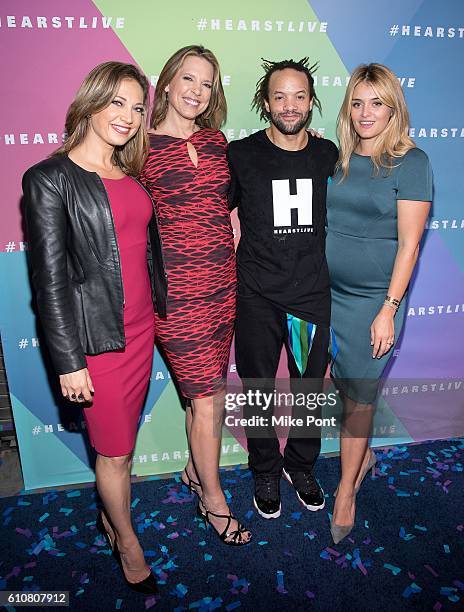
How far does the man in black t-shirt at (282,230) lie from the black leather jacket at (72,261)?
73cm

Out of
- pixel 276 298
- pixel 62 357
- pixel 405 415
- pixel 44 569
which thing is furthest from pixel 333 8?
pixel 44 569

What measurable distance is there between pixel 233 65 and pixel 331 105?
21.1 inches

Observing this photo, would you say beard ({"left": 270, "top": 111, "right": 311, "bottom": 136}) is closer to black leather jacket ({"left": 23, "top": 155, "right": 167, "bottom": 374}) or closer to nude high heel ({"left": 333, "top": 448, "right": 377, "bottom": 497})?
black leather jacket ({"left": 23, "top": 155, "right": 167, "bottom": 374})

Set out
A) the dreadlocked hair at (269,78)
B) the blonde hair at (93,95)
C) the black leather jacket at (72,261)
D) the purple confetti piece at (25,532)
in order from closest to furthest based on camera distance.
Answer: the black leather jacket at (72,261)
the blonde hair at (93,95)
the dreadlocked hair at (269,78)
the purple confetti piece at (25,532)

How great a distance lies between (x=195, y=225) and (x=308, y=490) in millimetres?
1480

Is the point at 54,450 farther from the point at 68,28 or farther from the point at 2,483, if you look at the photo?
the point at 68,28

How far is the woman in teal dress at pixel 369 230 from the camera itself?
83.0 inches

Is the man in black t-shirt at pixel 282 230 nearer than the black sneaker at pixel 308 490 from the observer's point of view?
Yes

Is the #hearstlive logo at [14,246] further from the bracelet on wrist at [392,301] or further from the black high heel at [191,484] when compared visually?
the bracelet on wrist at [392,301]

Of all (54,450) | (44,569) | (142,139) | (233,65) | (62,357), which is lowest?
(44,569)

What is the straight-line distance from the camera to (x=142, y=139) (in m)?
1.99

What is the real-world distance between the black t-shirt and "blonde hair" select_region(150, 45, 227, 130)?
0.19 metres

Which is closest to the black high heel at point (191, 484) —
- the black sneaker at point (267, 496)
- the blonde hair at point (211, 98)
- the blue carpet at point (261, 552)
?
the blue carpet at point (261, 552)

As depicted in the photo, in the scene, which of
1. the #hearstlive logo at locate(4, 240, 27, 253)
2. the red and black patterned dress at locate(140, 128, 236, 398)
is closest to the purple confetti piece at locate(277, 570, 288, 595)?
the red and black patterned dress at locate(140, 128, 236, 398)
